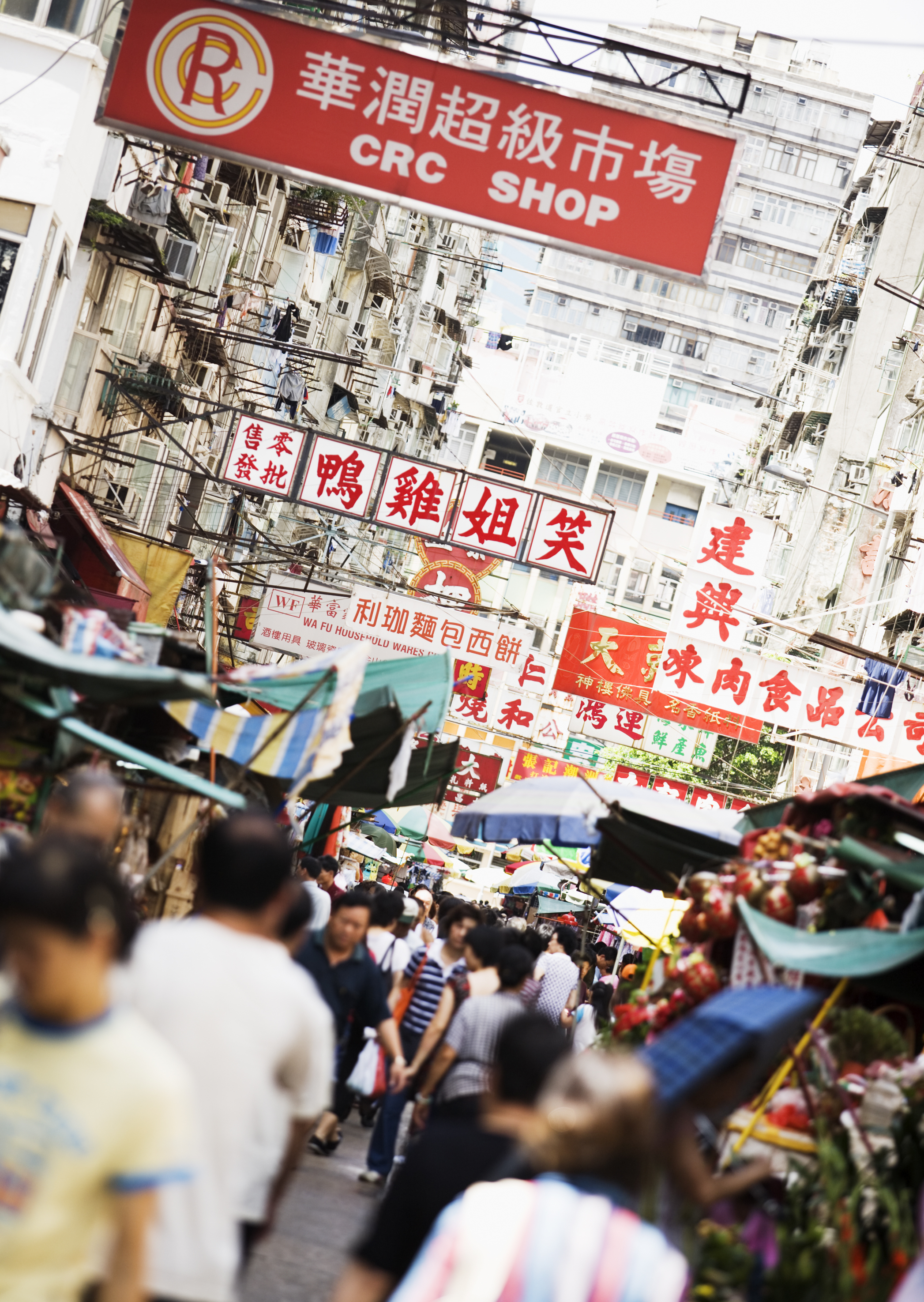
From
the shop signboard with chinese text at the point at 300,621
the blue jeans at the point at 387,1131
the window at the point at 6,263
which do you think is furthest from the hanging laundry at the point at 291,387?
the blue jeans at the point at 387,1131

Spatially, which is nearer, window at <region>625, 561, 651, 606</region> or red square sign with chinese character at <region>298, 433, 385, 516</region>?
red square sign with chinese character at <region>298, 433, 385, 516</region>

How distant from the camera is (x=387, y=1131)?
9.75 meters

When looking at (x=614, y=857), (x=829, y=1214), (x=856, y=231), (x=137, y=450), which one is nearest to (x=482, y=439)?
(x=856, y=231)

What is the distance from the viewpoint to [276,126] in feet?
32.3

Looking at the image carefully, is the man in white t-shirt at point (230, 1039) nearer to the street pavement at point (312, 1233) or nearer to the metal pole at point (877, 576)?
the street pavement at point (312, 1233)

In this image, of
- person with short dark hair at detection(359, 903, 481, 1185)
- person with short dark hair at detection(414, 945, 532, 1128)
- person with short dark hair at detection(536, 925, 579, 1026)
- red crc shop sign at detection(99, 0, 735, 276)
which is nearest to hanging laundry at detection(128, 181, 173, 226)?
red crc shop sign at detection(99, 0, 735, 276)

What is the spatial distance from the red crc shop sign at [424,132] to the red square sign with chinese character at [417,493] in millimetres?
10643

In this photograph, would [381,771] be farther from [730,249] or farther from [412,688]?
[730,249]

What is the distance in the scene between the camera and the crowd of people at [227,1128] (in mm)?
2752

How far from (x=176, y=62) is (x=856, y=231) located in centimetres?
5229

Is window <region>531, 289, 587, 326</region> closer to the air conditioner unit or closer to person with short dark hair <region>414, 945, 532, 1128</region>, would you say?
the air conditioner unit

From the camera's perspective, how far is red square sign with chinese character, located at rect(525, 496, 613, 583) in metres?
20.3

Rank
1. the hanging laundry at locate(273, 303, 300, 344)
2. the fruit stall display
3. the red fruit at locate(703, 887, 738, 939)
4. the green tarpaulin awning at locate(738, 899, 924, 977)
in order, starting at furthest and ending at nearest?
1. the hanging laundry at locate(273, 303, 300, 344)
2. the red fruit at locate(703, 887, 738, 939)
3. the green tarpaulin awning at locate(738, 899, 924, 977)
4. the fruit stall display

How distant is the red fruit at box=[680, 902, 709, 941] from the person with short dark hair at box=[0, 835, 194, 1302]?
6.45 m
